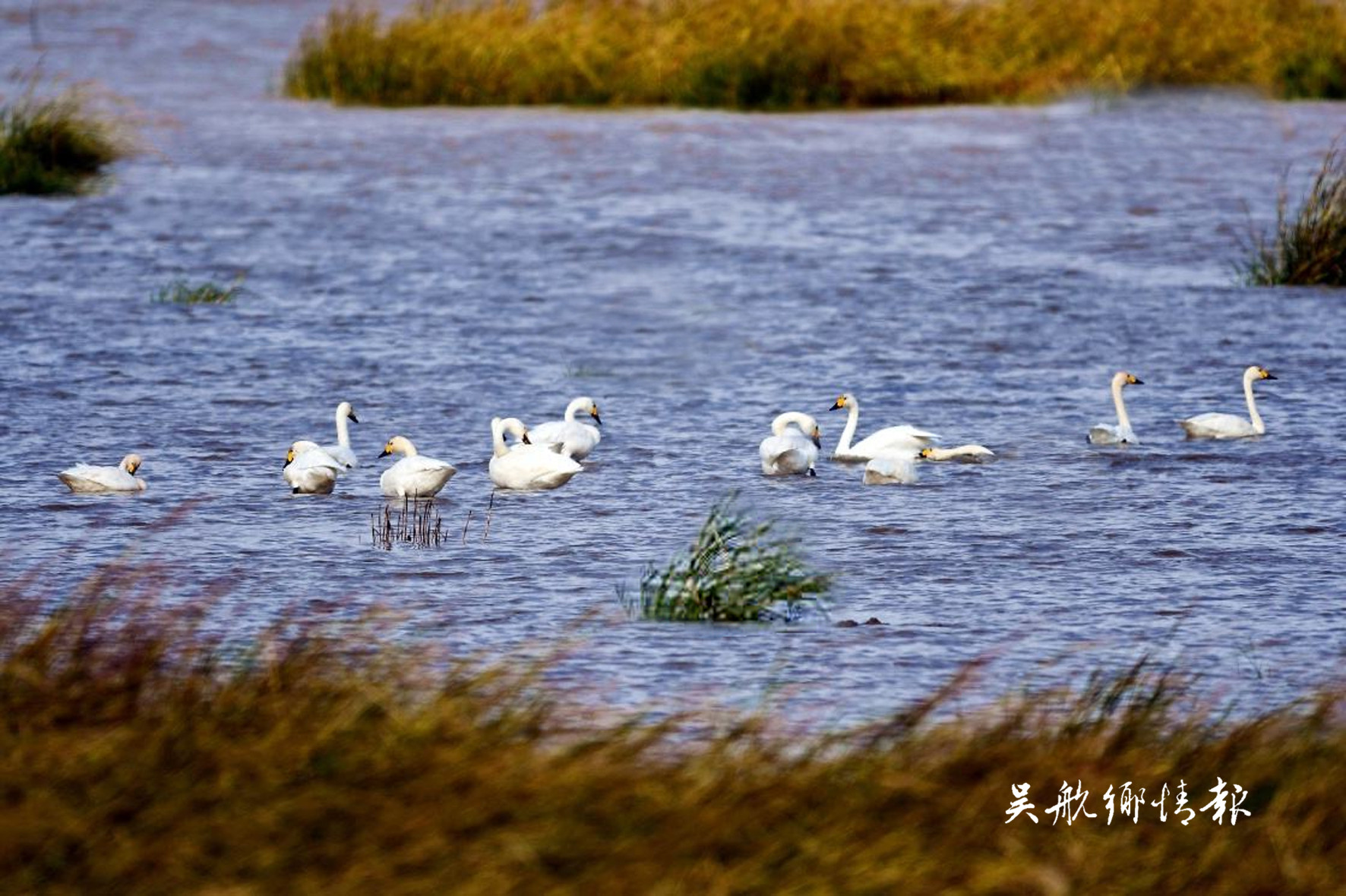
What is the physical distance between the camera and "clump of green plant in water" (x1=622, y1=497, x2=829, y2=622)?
8523 mm

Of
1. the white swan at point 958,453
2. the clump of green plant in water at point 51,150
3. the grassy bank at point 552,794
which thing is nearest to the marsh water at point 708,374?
the white swan at point 958,453

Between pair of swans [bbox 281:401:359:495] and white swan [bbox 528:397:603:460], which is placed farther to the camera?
white swan [bbox 528:397:603:460]

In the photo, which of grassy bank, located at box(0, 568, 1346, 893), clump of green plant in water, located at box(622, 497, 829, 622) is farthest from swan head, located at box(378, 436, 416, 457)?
grassy bank, located at box(0, 568, 1346, 893)

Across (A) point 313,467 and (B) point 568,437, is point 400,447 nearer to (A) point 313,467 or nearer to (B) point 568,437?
(A) point 313,467

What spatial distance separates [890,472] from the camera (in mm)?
11305

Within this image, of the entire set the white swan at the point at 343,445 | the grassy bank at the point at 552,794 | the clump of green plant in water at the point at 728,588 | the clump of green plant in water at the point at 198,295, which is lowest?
the clump of green plant in water at the point at 198,295

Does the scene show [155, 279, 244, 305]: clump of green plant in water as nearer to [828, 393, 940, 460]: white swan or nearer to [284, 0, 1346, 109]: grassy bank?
[828, 393, 940, 460]: white swan

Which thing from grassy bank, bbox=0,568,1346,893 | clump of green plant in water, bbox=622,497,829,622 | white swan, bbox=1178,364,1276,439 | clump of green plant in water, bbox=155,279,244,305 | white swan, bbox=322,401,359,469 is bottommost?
clump of green plant in water, bbox=155,279,244,305

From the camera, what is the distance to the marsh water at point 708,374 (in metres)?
8.54

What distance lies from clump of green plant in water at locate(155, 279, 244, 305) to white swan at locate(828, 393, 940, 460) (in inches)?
268

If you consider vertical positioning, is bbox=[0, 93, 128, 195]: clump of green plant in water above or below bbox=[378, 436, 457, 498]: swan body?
below

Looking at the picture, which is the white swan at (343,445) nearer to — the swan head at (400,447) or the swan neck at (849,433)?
the swan head at (400,447)

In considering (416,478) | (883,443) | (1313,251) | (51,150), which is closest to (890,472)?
(883,443)

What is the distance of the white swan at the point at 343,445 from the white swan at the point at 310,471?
0.23 meters
